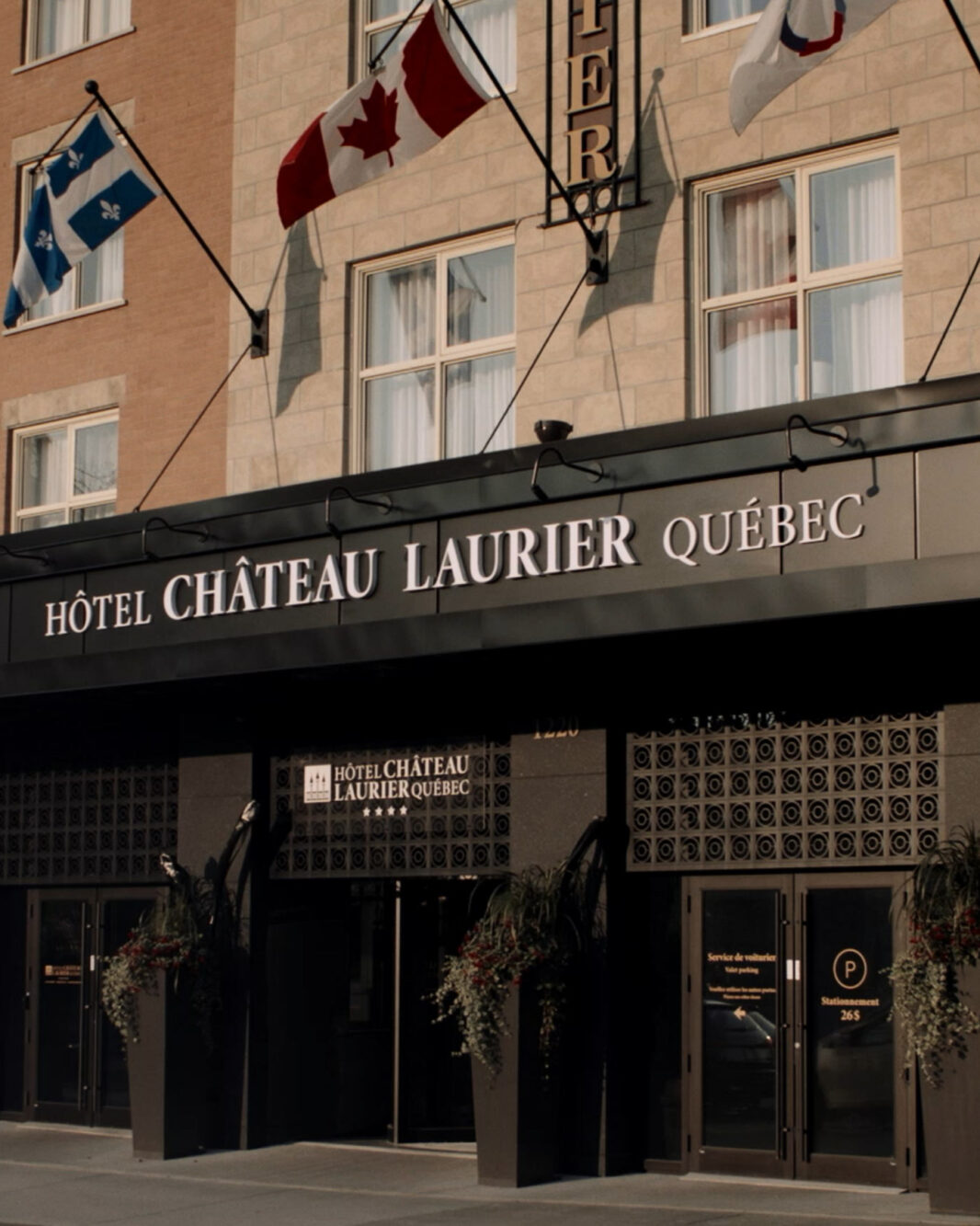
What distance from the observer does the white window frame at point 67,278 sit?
65.6ft

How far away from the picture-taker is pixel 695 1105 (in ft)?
48.5

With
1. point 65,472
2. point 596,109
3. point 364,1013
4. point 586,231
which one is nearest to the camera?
point 586,231

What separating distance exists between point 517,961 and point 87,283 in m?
9.77

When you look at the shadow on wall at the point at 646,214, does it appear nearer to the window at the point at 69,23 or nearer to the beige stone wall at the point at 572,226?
the beige stone wall at the point at 572,226

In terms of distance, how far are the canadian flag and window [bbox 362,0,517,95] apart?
1410 millimetres

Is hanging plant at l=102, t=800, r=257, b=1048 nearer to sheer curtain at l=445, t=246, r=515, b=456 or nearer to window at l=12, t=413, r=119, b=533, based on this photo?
sheer curtain at l=445, t=246, r=515, b=456

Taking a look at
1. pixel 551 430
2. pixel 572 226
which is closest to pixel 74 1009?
pixel 551 430

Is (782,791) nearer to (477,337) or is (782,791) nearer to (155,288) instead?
(477,337)

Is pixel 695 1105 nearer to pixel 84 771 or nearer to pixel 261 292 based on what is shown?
pixel 84 771

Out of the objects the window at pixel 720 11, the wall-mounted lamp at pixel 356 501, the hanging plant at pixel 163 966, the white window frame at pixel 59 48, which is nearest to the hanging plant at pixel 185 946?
the hanging plant at pixel 163 966

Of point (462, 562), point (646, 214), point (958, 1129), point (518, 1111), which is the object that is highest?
point (646, 214)

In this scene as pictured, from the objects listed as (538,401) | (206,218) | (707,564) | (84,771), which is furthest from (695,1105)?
(206,218)

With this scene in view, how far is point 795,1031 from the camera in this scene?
14.4 meters

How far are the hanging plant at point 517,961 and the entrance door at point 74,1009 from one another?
Answer: 17.0ft
